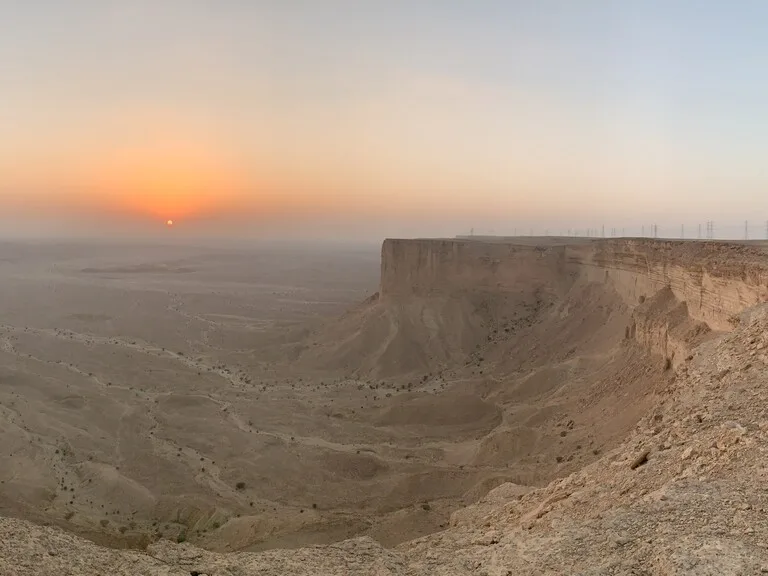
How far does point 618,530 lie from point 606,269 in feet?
73.1

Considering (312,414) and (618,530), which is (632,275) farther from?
(618,530)

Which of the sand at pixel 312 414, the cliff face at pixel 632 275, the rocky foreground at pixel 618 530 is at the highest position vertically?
the cliff face at pixel 632 275

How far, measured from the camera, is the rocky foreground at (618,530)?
543 cm

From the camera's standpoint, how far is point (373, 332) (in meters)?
32.7

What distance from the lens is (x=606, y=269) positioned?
26453 millimetres

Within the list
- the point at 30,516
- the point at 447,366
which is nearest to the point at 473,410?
the point at 447,366

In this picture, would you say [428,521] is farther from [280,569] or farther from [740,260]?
[740,260]

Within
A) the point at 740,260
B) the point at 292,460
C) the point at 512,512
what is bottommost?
the point at 292,460

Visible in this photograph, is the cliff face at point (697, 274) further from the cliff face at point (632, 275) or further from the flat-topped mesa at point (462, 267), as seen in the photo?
the flat-topped mesa at point (462, 267)

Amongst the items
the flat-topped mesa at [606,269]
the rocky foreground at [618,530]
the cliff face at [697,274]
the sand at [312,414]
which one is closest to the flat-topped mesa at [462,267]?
the flat-topped mesa at [606,269]

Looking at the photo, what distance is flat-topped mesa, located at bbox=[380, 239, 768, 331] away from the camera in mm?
14211

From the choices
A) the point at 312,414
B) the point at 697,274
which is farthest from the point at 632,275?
the point at 312,414

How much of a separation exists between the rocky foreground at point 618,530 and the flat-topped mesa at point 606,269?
5636 mm

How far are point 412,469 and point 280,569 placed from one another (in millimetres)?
11933
